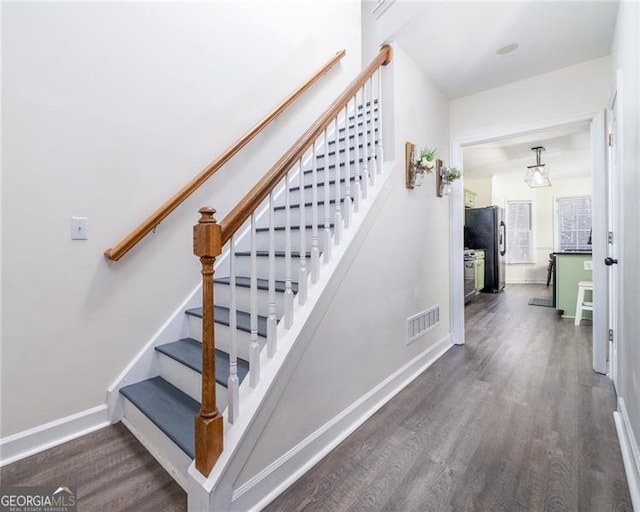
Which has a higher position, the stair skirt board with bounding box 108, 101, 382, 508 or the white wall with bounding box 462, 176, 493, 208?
the white wall with bounding box 462, 176, 493, 208

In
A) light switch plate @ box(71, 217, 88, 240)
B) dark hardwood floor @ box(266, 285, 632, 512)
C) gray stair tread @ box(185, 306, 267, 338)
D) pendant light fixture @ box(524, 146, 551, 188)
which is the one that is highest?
pendant light fixture @ box(524, 146, 551, 188)

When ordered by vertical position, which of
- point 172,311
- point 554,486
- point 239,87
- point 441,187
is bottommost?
point 554,486

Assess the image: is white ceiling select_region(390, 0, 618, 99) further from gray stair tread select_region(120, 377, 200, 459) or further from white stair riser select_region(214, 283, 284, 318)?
gray stair tread select_region(120, 377, 200, 459)

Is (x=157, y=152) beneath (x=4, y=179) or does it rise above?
above

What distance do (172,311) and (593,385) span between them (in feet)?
10.0

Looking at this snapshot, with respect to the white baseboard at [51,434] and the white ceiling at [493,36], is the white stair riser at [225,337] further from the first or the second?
the white ceiling at [493,36]

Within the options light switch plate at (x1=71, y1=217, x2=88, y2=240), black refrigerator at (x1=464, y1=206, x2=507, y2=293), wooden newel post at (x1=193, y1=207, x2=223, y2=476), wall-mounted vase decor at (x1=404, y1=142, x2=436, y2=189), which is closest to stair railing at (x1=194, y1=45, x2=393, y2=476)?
wooden newel post at (x1=193, y1=207, x2=223, y2=476)

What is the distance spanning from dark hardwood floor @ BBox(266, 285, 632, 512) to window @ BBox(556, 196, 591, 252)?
6.18 metres

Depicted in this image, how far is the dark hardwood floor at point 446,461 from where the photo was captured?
129 centimetres

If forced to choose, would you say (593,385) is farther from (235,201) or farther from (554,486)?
(235,201)

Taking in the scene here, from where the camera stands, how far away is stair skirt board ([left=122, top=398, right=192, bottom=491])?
1.35 meters

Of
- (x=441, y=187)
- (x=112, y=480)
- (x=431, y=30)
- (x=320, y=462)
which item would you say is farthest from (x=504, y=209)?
(x=112, y=480)

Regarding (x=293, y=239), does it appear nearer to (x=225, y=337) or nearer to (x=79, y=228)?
(x=225, y=337)

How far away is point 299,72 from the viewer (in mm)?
2957
